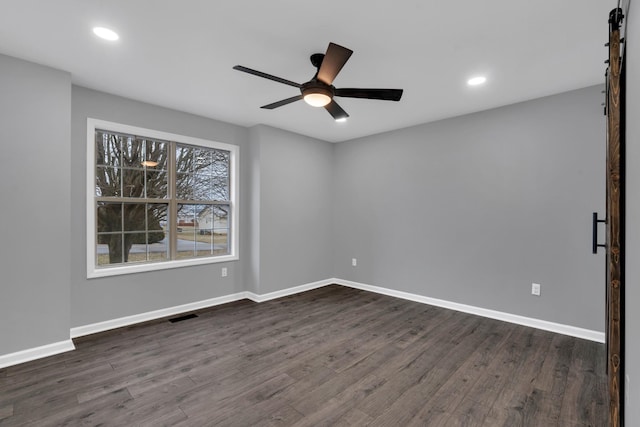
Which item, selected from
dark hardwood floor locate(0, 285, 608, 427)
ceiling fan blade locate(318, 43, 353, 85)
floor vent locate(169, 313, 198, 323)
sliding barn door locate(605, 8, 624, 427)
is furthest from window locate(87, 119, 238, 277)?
sliding barn door locate(605, 8, 624, 427)

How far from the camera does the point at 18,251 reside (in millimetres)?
2633

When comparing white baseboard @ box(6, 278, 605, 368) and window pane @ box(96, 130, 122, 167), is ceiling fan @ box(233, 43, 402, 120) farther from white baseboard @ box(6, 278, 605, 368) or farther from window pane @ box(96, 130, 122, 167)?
white baseboard @ box(6, 278, 605, 368)

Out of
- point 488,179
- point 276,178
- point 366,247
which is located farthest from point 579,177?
point 276,178

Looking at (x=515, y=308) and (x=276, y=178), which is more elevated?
(x=276, y=178)

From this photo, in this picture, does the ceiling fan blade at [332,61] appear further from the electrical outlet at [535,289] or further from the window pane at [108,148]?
the electrical outlet at [535,289]

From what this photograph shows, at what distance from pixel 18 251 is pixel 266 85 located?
267 centimetres

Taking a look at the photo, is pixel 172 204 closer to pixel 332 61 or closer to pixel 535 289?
pixel 332 61

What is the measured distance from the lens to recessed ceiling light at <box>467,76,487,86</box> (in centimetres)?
298

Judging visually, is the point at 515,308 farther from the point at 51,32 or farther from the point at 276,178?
the point at 51,32

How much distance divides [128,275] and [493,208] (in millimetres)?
4443

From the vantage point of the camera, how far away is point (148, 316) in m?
3.71

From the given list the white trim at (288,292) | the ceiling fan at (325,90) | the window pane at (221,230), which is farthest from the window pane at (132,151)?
the white trim at (288,292)
